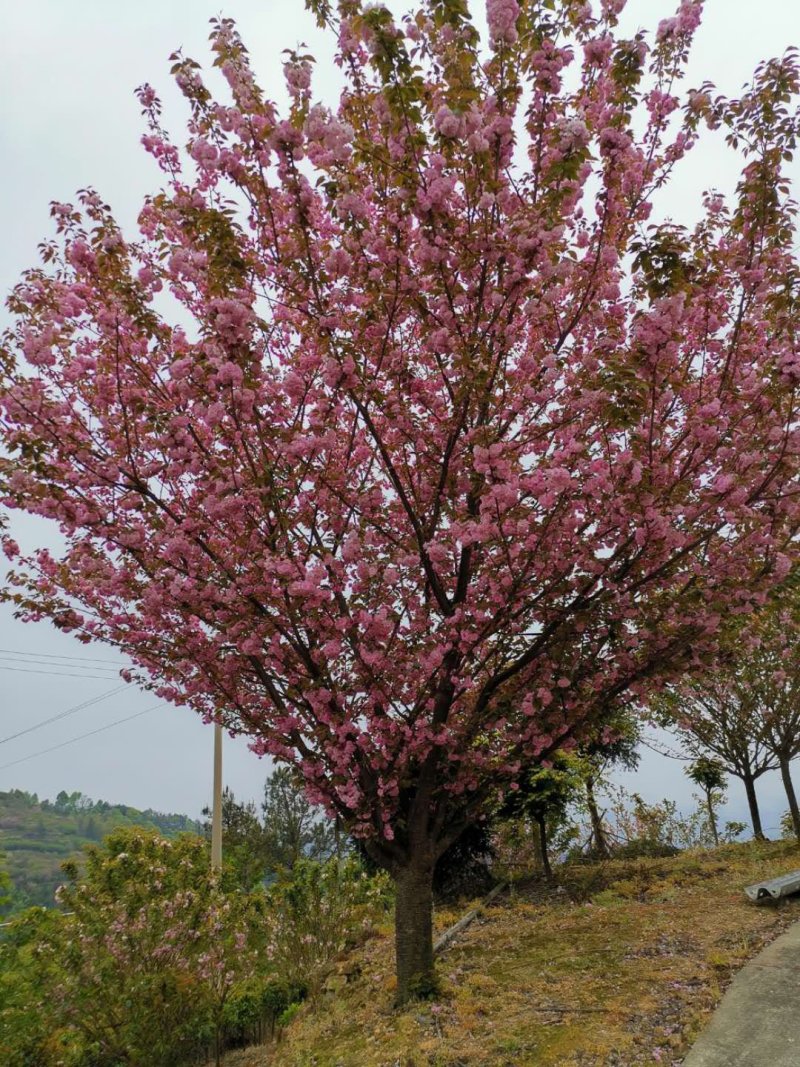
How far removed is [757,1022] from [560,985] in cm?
185

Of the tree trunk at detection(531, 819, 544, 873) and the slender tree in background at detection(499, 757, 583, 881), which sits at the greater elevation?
the slender tree in background at detection(499, 757, 583, 881)

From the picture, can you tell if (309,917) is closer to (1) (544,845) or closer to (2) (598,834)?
(1) (544,845)

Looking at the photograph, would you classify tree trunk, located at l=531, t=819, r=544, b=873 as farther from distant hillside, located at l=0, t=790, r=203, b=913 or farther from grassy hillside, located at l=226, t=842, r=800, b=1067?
distant hillside, located at l=0, t=790, r=203, b=913

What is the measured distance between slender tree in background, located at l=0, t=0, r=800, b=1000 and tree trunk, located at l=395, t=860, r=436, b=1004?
3cm

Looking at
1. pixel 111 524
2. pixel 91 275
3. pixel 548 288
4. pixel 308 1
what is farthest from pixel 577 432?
pixel 91 275

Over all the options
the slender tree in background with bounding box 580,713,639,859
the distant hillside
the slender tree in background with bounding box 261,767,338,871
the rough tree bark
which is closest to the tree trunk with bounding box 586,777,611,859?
the slender tree in background with bounding box 580,713,639,859

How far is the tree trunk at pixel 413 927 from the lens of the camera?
6.31m

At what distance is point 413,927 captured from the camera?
20.7ft

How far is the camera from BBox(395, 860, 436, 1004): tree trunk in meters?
6.31

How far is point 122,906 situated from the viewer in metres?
7.05

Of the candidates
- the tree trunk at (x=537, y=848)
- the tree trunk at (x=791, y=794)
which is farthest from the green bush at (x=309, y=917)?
the tree trunk at (x=791, y=794)

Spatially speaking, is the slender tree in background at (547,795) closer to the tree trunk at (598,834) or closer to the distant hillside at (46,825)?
the tree trunk at (598,834)

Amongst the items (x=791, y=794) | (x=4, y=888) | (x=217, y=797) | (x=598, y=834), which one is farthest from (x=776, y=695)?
(x=4, y=888)

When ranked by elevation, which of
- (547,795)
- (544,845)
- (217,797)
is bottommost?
(544,845)
